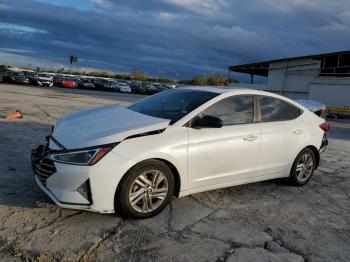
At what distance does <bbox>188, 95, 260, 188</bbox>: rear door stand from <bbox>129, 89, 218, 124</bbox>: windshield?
23 cm

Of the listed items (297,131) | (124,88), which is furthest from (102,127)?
(124,88)

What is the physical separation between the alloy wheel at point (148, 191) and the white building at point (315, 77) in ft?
107

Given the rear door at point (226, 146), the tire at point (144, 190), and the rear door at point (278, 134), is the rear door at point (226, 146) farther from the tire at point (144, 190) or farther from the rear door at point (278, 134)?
the tire at point (144, 190)

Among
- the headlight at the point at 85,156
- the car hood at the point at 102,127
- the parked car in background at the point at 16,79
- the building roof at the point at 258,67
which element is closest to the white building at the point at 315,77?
the building roof at the point at 258,67

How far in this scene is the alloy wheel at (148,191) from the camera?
433cm

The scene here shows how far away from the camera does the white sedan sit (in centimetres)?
411

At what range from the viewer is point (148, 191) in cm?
441

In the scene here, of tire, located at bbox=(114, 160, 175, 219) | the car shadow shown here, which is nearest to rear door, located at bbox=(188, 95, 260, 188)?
tire, located at bbox=(114, 160, 175, 219)

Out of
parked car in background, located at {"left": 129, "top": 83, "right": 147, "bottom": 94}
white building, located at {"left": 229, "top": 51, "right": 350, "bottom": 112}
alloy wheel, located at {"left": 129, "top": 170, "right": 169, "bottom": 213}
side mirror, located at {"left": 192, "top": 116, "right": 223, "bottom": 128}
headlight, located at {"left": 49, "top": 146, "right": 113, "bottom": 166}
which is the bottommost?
parked car in background, located at {"left": 129, "top": 83, "right": 147, "bottom": 94}

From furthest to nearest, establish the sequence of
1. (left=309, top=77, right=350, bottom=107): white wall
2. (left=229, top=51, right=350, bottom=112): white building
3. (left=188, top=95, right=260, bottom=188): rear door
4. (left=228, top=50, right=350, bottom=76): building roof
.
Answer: (left=228, top=50, right=350, bottom=76): building roof, (left=229, top=51, right=350, bottom=112): white building, (left=309, top=77, right=350, bottom=107): white wall, (left=188, top=95, right=260, bottom=188): rear door

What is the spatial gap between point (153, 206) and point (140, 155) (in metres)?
0.70

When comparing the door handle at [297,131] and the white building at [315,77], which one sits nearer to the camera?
the door handle at [297,131]

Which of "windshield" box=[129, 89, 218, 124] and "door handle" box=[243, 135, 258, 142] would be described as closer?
"windshield" box=[129, 89, 218, 124]

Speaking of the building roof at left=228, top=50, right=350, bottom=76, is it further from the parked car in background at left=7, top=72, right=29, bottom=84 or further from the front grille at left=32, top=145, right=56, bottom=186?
the front grille at left=32, top=145, right=56, bottom=186
